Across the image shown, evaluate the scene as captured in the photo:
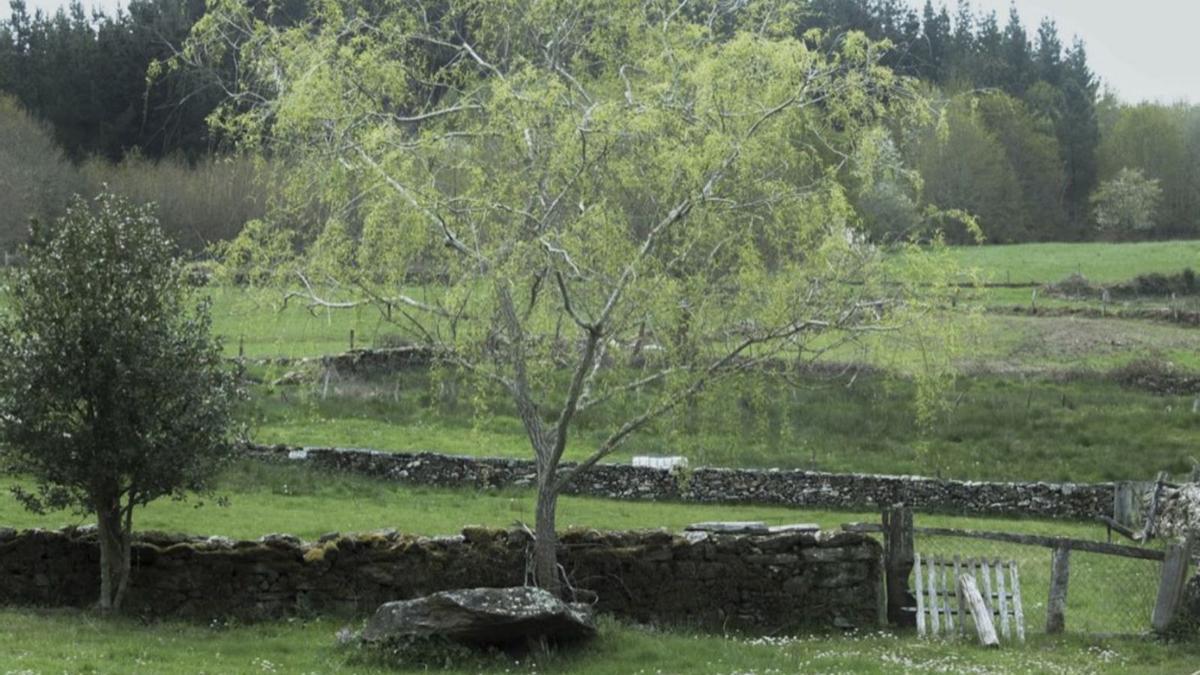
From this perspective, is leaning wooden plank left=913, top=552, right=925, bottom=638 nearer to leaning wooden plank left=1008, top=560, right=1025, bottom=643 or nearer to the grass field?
leaning wooden plank left=1008, top=560, right=1025, bottom=643

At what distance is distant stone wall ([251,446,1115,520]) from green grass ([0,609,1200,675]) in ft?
45.5

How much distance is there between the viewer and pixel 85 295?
21.5 m

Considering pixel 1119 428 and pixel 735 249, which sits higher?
pixel 735 249

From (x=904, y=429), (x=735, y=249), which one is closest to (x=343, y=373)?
(x=904, y=429)

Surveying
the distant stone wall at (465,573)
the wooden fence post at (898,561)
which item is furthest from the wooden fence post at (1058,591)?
the distant stone wall at (465,573)

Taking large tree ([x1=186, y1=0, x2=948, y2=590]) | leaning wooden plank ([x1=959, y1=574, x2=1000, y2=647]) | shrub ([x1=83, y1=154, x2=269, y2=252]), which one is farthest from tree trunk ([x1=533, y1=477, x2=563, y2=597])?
shrub ([x1=83, y1=154, x2=269, y2=252])

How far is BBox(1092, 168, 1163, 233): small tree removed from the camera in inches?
4026

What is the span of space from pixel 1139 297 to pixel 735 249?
49915 mm

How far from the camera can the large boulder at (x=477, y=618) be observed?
18.1 meters

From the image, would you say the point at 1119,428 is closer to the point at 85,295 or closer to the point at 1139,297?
the point at 1139,297

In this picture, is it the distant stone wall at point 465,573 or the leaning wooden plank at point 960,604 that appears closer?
the leaning wooden plank at point 960,604

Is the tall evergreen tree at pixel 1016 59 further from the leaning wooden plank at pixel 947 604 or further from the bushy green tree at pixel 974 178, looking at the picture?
the leaning wooden plank at pixel 947 604

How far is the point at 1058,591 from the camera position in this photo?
20.1 metres

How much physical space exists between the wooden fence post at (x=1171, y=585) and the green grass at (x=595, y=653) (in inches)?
20.0
